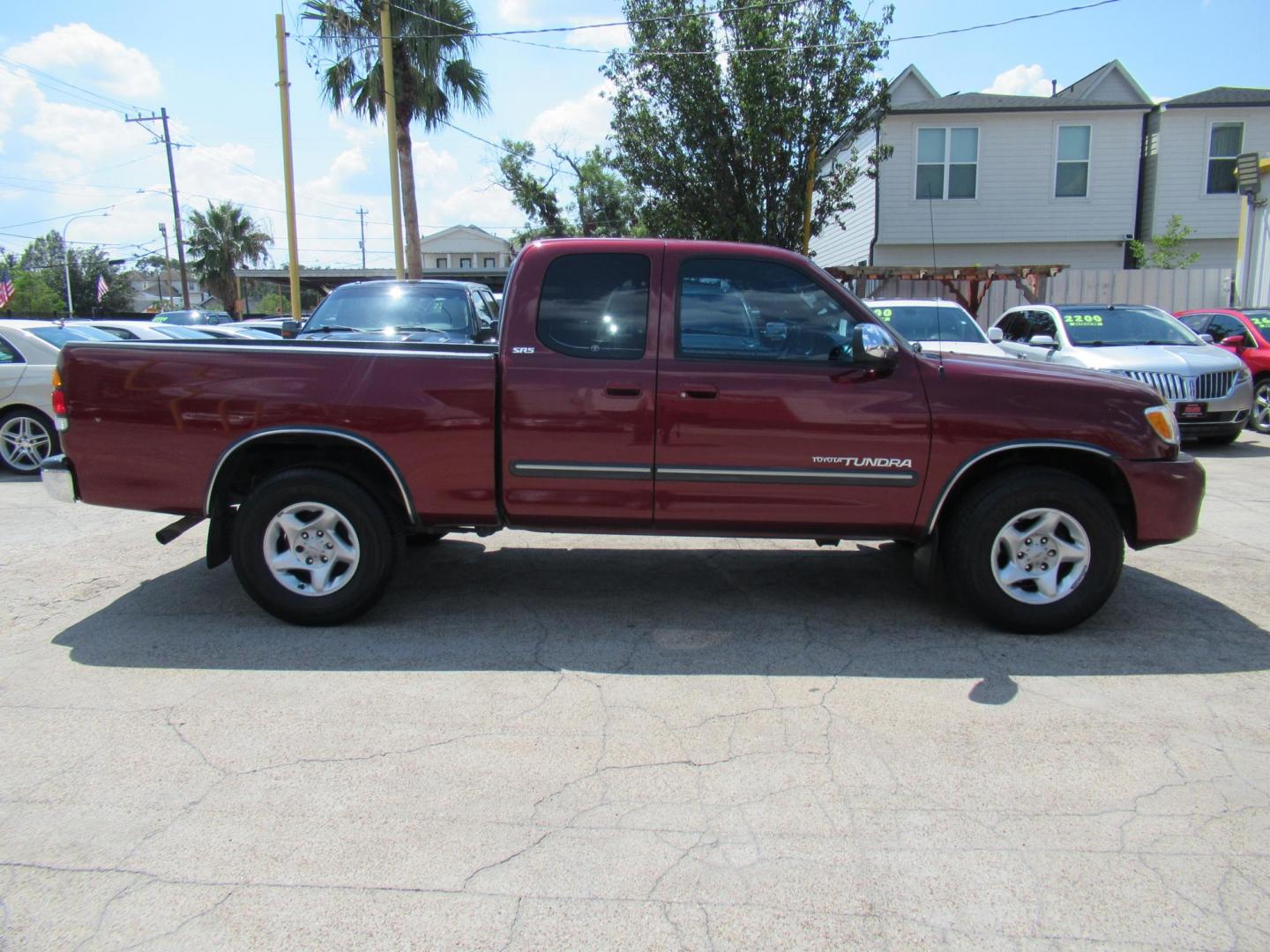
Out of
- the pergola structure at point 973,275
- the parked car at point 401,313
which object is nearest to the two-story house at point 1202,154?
the pergola structure at point 973,275

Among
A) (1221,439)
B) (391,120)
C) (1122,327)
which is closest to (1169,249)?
(1122,327)

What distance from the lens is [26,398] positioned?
364 inches

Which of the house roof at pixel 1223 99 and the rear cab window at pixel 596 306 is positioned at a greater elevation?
the house roof at pixel 1223 99

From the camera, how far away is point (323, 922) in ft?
8.12

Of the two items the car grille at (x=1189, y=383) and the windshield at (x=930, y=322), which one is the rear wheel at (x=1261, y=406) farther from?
the windshield at (x=930, y=322)

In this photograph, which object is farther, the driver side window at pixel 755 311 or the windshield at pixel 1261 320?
the windshield at pixel 1261 320

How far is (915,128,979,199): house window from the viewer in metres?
21.6

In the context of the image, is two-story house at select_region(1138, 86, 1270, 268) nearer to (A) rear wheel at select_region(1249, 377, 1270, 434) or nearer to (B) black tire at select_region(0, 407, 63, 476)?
(A) rear wheel at select_region(1249, 377, 1270, 434)

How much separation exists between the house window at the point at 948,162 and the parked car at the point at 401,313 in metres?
16.3

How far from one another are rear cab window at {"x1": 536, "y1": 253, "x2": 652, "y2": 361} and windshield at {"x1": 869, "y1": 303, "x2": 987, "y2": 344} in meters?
6.83

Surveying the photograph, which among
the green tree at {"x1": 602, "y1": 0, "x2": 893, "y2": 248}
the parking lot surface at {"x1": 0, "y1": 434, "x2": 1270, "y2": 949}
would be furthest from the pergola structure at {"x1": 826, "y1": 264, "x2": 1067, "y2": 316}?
the parking lot surface at {"x1": 0, "y1": 434, "x2": 1270, "y2": 949}

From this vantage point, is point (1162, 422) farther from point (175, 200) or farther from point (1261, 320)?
point (175, 200)

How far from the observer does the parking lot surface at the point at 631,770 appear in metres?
2.53

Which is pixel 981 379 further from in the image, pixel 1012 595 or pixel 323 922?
pixel 323 922
